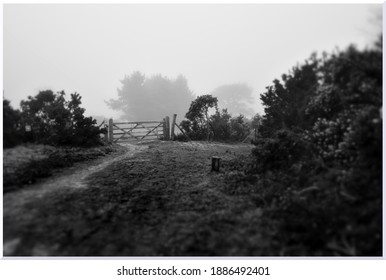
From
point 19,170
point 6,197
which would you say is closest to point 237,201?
point 6,197

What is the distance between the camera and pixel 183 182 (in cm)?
741

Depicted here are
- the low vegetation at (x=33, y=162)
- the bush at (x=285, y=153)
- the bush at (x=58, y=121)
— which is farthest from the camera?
the bush at (x=58, y=121)

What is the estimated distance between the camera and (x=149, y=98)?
4434 centimetres

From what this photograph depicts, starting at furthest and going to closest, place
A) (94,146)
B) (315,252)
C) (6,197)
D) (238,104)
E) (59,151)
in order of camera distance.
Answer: (238,104)
(94,146)
(59,151)
(6,197)
(315,252)

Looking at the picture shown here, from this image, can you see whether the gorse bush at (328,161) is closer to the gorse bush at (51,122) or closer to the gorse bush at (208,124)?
the gorse bush at (51,122)

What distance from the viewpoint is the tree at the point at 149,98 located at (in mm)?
43625

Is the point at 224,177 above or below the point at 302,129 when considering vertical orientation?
below

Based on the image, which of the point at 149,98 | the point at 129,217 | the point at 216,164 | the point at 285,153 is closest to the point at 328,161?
the point at 285,153

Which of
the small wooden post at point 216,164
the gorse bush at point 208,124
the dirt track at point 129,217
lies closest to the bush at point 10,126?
the dirt track at point 129,217

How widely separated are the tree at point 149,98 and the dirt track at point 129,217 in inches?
1436

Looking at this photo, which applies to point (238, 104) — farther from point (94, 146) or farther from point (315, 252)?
point (315, 252)

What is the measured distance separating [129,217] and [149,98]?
135 feet

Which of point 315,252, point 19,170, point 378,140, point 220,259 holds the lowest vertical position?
point 220,259

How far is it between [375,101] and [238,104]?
56.3m
